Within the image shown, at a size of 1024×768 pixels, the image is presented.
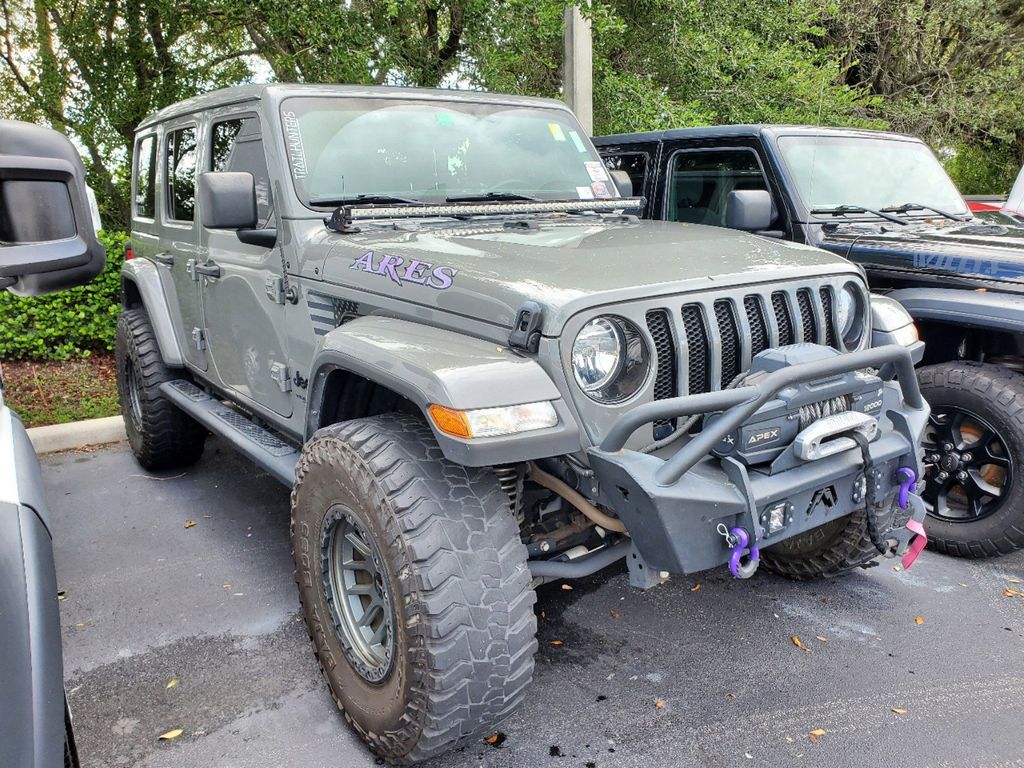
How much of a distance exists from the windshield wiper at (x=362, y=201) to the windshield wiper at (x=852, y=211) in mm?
2444

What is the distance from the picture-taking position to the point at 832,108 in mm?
9070

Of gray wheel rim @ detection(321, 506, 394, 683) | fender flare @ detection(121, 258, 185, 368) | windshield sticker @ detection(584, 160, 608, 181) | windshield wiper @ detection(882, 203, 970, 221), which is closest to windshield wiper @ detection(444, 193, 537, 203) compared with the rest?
windshield sticker @ detection(584, 160, 608, 181)

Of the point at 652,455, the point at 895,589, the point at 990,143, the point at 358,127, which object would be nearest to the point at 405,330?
the point at 652,455

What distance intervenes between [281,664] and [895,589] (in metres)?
2.63

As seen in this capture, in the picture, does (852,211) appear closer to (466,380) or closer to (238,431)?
(466,380)

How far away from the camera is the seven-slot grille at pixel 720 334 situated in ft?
8.00

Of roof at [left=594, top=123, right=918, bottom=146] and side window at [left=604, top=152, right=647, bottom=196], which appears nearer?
roof at [left=594, top=123, right=918, bottom=146]

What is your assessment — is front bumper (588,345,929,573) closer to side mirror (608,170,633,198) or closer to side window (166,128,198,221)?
side mirror (608,170,633,198)

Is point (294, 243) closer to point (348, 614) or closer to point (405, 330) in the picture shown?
point (405, 330)

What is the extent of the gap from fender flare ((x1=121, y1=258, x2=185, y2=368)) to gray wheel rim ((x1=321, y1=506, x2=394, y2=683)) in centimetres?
235

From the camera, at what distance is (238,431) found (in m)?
3.77

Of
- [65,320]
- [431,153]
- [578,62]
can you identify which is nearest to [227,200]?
[431,153]

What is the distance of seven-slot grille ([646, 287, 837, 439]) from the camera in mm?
2438

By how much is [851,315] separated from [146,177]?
4178 mm
